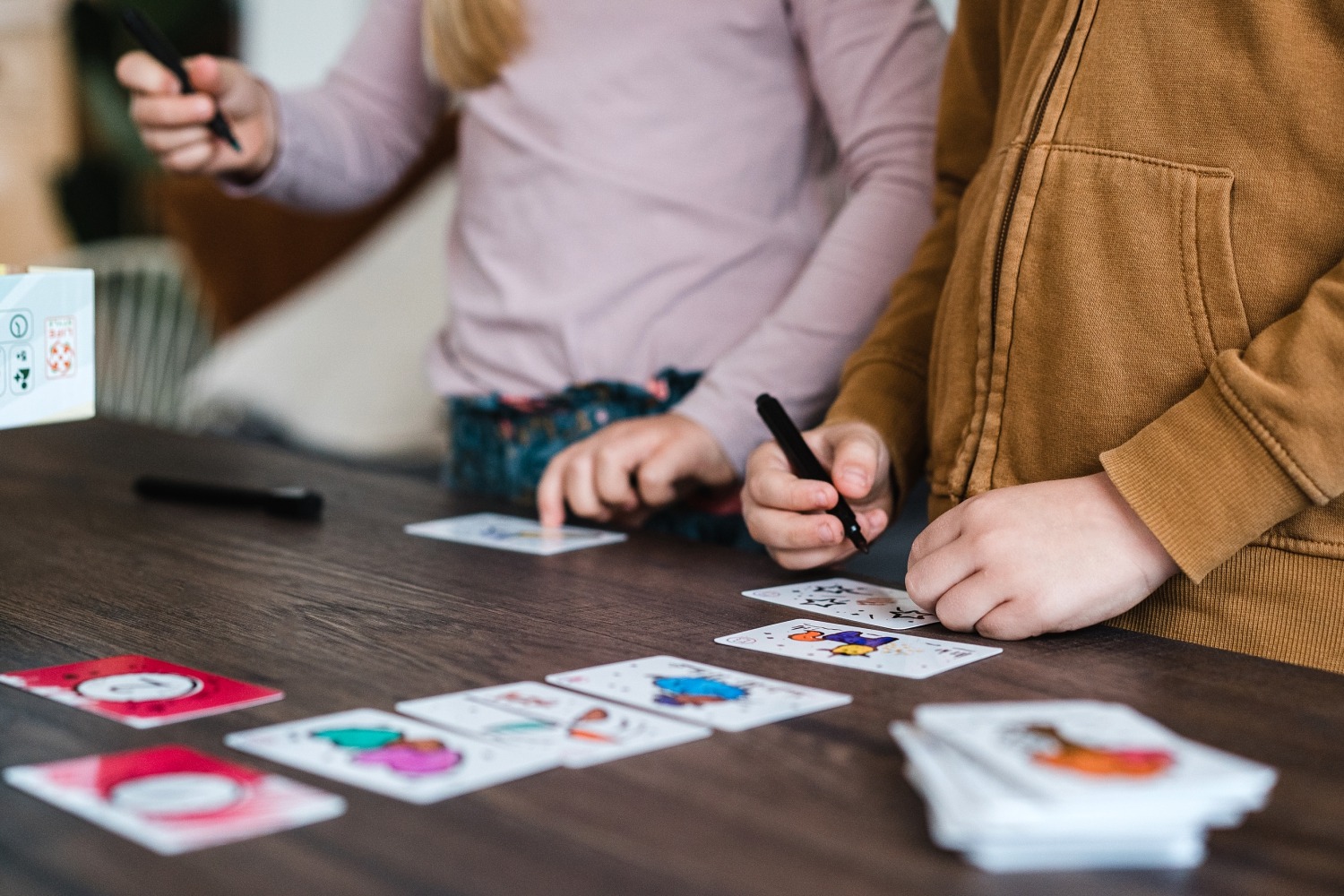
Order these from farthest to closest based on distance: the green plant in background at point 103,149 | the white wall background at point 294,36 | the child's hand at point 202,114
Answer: the green plant in background at point 103,149 → the white wall background at point 294,36 → the child's hand at point 202,114

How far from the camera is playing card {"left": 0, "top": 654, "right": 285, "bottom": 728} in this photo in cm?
64

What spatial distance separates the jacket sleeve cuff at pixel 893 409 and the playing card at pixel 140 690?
541 mm

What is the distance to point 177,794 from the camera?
528 mm

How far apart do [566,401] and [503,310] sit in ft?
0.38

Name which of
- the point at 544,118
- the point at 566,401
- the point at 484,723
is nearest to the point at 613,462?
the point at 566,401

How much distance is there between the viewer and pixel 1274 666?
0.75 metres

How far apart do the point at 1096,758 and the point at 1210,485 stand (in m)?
0.32

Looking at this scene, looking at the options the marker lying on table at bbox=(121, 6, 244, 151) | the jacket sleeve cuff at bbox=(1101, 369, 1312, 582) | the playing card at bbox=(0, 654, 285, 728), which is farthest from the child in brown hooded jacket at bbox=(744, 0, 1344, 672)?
the marker lying on table at bbox=(121, 6, 244, 151)

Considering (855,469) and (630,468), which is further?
(630,468)

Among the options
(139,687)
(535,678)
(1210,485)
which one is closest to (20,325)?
(139,687)

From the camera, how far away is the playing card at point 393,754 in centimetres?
54

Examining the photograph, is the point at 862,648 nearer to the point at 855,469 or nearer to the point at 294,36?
the point at 855,469

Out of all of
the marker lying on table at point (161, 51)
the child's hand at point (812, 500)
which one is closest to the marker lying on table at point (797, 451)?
the child's hand at point (812, 500)

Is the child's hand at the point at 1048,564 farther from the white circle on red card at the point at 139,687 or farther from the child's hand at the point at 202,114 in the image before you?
the child's hand at the point at 202,114
